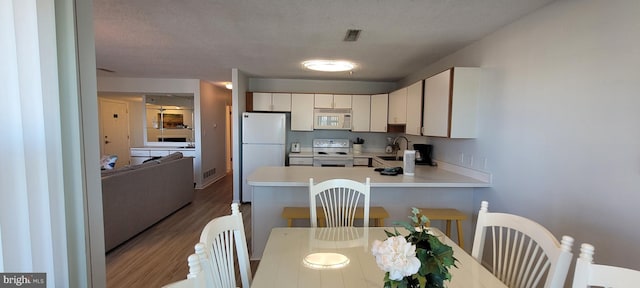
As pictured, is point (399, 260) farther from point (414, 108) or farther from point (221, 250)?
point (414, 108)

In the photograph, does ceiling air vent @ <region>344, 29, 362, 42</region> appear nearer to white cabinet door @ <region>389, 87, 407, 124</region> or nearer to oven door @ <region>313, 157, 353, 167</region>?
white cabinet door @ <region>389, 87, 407, 124</region>

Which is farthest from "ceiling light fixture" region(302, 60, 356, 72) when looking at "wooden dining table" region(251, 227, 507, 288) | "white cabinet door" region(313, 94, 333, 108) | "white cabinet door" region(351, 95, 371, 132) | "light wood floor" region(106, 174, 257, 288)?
"wooden dining table" region(251, 227, 507, 288)

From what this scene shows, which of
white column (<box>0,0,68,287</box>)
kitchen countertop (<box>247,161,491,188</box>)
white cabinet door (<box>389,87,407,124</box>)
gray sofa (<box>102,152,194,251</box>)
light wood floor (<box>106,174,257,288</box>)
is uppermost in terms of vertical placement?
white cabinet door (<box>389,87,407,124</box>)

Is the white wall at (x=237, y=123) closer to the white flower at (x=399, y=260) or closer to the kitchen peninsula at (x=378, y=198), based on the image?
the kitchen peninsula at (x=378, y=198)

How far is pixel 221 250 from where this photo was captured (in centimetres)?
119

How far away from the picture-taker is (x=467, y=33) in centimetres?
257

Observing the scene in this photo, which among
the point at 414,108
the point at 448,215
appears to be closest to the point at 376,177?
the point at 448,215

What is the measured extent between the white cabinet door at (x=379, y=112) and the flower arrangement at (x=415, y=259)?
417 cm

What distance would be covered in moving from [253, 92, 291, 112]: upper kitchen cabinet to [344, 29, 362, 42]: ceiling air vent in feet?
7.75

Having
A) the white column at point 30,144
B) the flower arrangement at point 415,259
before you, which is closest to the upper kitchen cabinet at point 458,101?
the flower arrangement at point 415,259

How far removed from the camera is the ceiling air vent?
2.55 meters

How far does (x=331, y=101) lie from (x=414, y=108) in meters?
1.74

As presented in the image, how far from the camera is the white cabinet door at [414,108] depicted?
3.42m

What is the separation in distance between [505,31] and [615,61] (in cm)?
100
